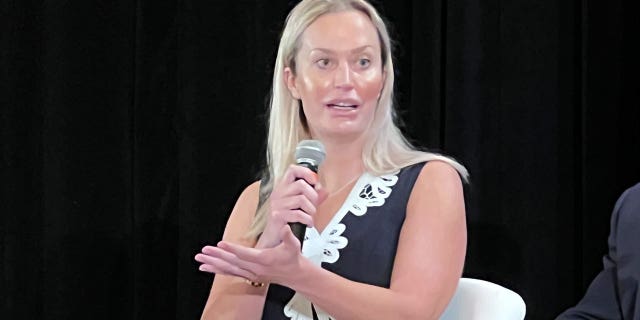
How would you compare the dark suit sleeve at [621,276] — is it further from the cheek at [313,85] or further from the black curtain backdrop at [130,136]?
the black curtain backdrop at [130,136]

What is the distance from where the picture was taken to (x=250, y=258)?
5.57 ft

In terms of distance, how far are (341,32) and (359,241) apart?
16.4 inches

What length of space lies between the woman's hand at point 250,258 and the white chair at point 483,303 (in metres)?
0.42

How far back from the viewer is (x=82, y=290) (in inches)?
115

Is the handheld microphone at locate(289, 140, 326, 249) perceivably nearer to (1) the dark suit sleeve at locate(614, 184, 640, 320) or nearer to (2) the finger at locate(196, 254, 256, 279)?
(2) the finger at locate(196, 254, 256, 279)

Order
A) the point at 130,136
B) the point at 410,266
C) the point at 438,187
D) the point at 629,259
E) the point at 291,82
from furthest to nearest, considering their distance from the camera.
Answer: the point at 130,136
the point at 291,82
the point at 438,187
the point at 410,266
the point at 629,259

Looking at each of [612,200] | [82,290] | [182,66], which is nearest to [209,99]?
[182,66]

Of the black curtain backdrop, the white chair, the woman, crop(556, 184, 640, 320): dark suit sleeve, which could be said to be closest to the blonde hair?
the woman

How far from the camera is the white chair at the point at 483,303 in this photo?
1.92 m

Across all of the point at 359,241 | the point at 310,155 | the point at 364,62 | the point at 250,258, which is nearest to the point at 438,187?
the point at 359,241

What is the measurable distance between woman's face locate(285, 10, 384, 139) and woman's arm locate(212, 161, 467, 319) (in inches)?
7.2

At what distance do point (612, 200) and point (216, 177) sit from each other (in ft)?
3.48

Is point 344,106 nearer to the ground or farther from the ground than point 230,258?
farther from the ground

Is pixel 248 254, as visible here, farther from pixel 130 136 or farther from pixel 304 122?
pixel 130 136
